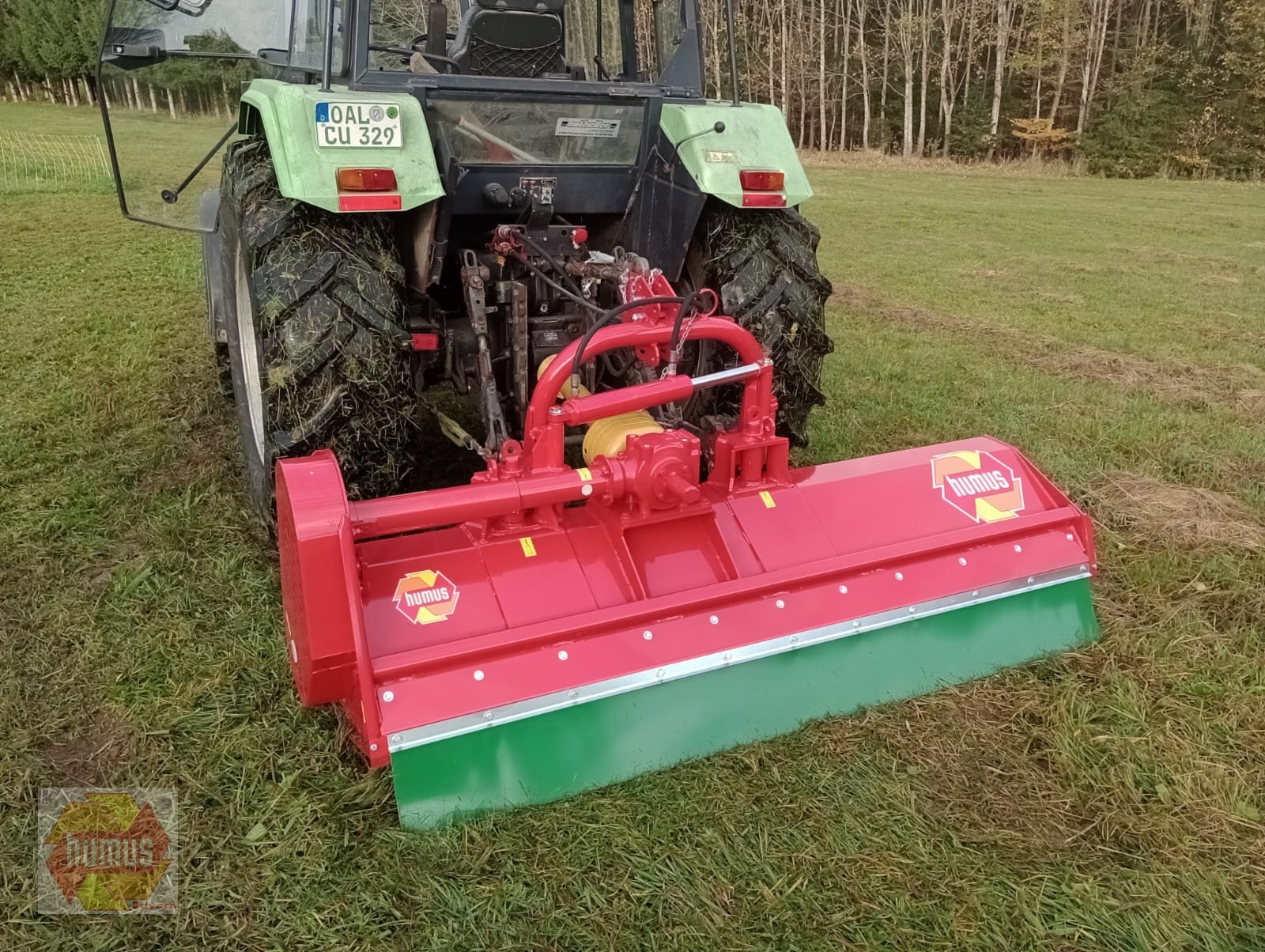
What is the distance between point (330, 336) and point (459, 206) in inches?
26.3

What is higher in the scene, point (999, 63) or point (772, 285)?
point (999, 63)

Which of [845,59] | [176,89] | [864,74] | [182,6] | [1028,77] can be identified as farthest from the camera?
[1028,77]

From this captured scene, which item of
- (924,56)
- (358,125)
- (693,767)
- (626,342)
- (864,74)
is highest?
(924,56)

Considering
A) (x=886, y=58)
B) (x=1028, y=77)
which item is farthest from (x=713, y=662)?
(x=1028, y=77)

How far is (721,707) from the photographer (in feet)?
7.22

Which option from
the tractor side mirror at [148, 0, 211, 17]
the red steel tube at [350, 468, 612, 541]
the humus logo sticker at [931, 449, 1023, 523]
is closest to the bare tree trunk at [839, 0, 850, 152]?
the humus logo sticker at [931, 449, 1023, 523]

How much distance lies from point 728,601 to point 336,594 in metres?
0.91

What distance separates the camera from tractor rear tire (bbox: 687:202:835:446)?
3033mm

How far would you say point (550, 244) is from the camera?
3016 mm

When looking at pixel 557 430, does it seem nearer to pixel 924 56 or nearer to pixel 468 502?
pixel 468 502

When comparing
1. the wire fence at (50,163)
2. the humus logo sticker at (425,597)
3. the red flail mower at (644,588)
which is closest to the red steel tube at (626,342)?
the red flail mower at (644,588)

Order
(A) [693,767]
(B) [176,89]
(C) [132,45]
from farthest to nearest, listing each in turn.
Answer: (B) [176,89] → (C) [132,45] → (A) [693,767]

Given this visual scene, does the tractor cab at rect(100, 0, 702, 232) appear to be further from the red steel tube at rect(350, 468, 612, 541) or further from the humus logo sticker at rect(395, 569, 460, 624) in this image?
the humus logo sticker at rect(395, 569, 460, 624)

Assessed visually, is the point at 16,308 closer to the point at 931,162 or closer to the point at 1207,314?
the point at 1207,314
